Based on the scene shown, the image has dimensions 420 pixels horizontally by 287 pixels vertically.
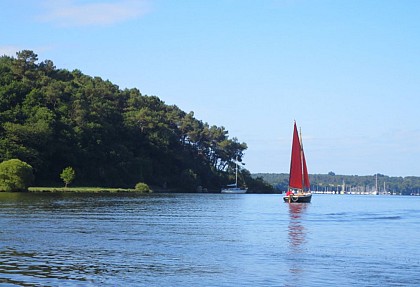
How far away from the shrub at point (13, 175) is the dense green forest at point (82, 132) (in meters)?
11.9

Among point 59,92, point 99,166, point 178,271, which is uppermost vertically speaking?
point 59,92

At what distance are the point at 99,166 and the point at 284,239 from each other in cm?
11662

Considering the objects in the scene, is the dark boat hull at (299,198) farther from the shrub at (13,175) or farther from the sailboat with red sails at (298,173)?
the shrub at (13,175)

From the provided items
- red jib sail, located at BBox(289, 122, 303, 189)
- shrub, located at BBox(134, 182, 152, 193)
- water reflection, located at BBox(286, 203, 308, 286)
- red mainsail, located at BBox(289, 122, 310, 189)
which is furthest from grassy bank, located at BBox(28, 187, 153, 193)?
water reflection, located at BBox(286, 203, 308, 286)

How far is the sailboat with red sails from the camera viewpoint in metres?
105

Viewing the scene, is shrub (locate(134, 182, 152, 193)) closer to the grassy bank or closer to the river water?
the grassy bank

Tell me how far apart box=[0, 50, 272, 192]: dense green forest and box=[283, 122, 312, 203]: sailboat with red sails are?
172ft

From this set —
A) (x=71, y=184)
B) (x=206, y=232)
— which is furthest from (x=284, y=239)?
(x=71, y=184)

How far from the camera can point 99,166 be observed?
520 feet

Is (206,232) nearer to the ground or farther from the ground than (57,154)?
nearer to the ground

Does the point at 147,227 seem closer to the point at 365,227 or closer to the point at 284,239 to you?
the point at 284,239

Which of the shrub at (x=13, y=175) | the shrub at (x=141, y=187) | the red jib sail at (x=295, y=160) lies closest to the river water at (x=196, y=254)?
the red jib sail at (x=295, y=160)

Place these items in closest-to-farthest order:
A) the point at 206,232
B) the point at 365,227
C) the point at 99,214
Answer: the point at 206,232 → the point at 365,227 → the point at 99,214

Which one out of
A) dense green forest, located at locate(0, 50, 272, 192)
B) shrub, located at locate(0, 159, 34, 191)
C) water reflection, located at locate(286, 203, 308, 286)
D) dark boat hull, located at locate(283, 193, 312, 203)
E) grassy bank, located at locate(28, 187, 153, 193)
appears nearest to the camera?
water reflection, located at locate(286, 203, 308, 286)
